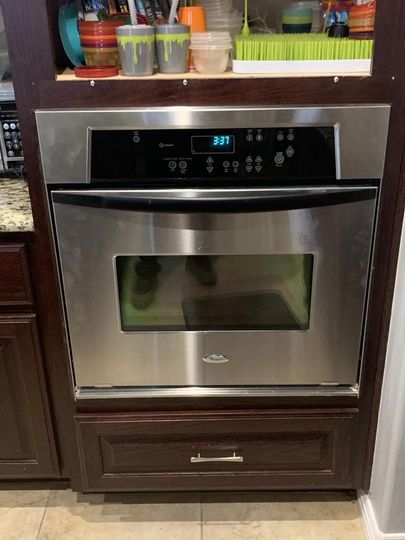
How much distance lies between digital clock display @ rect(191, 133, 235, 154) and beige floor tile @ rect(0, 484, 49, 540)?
1.06 metres

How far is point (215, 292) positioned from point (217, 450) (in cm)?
42

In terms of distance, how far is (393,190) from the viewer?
118cm

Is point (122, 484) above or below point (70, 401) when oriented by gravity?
below

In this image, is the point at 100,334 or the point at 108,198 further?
the point at 100,334

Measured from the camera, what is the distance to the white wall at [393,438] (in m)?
1.24

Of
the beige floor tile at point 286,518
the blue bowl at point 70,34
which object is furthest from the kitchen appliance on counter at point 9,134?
the beige floor tile at point 286,518

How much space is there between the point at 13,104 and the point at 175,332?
2.13ft

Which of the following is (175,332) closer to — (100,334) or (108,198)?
(100,334)

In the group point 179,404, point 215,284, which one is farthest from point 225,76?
point 179,404

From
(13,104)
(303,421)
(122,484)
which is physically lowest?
(122,484)

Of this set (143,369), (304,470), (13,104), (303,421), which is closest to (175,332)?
(143,369)

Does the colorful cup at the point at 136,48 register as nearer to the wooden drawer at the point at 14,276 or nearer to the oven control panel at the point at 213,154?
the oven control panel at the point at 213,154

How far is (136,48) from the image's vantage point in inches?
43.3

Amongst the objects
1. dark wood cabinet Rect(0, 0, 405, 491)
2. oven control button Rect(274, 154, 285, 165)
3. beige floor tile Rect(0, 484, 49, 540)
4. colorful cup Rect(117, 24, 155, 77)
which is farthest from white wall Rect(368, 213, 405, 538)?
beige floor tile Rect(0, 484, 49, 540)
